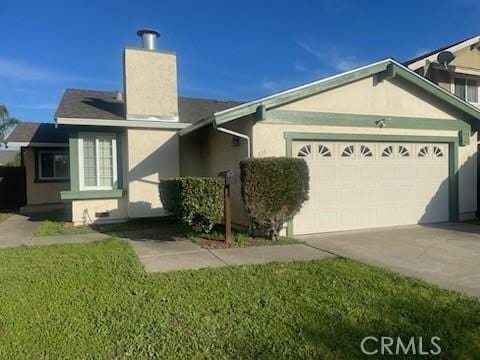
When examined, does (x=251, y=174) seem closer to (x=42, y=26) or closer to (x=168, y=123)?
(x=168, y=123)

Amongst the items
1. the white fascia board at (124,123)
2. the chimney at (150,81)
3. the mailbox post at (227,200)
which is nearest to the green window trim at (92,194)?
the white fascia board at (124,123)

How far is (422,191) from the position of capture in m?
10.7

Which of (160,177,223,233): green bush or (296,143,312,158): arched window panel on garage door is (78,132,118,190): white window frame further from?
(296,143,312,158): arched window panel on garage door

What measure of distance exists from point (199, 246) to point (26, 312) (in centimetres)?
393

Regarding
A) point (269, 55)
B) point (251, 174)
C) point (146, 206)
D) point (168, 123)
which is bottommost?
point (146, 206)

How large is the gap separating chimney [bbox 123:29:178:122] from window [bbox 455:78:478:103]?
12.5m

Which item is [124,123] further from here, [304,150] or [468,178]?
[468,178]

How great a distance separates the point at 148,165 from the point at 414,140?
26.2 ft

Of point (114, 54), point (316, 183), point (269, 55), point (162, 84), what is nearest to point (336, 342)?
point (316, 183)

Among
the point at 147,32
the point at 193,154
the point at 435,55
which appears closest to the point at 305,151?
the point at 193,154

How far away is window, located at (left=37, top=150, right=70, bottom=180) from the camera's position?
15969 millimetres

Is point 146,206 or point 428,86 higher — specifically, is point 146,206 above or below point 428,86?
below

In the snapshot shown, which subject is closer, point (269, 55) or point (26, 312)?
point (26, 312)

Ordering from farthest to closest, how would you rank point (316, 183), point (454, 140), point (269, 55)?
point (269, 55) < point (454, 140) < point (316, 183)
